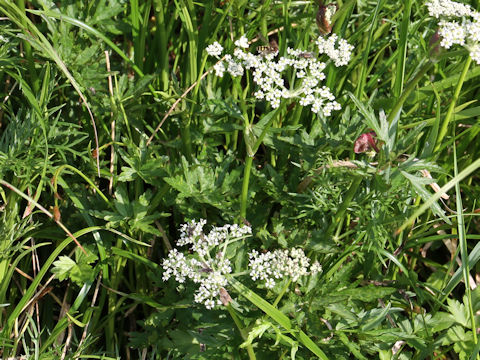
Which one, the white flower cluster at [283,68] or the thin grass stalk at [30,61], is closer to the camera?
the white flower cluster at [283,68]

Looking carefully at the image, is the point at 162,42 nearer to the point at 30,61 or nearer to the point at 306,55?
the point at 30,61

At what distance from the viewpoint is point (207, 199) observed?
2.14 meters

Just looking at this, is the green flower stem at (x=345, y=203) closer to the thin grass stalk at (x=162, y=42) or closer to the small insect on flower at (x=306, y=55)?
the small insect on flower at (x=306, y=55)

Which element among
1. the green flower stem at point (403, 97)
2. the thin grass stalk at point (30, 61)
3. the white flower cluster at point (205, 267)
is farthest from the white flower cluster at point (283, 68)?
the thin grass stalk at point (30, 61)

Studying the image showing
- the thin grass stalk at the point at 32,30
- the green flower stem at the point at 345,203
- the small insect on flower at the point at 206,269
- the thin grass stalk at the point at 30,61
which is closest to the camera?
the small insect on flower at the point at 206,269

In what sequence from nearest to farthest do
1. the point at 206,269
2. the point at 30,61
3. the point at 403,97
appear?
1. the point at 403,97
2. the point at 206,269
3. the point at 30,61

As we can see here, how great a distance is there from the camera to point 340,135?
222cm

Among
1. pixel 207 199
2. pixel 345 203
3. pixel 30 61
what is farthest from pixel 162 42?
pixel 345 203

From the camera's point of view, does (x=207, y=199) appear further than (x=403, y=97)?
Yes

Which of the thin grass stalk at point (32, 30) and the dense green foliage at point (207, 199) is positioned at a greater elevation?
the thin grass stalk at point (32, 30)

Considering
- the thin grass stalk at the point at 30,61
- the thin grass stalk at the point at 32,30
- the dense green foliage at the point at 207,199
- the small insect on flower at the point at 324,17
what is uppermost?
the small insect on flower at the point at 324,17

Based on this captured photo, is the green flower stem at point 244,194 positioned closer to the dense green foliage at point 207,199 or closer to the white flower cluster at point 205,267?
the dense green foliage at point 207,199

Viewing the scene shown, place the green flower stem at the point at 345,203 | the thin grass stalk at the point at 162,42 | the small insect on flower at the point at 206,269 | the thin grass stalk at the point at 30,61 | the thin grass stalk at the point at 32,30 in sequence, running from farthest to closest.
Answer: the thin grass stalk at the point at 162,42, the thin grass stalk at the point at 30,61, the thin grass stalk at the point at 32,30, the green flower stem at the point at 345,203, the small insect on flower at the point at 206,269

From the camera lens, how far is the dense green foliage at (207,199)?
207 cm
